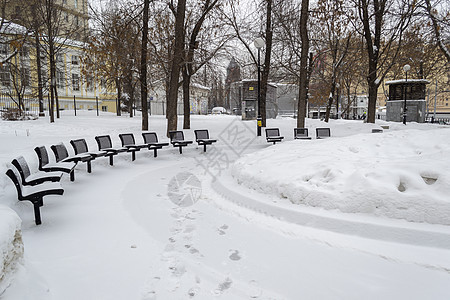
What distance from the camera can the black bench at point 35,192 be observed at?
4.50m

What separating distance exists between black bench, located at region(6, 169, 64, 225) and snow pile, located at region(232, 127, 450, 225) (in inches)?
145

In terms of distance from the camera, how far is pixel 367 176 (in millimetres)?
4793

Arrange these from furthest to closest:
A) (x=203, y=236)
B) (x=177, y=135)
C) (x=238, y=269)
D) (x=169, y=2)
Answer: (x=169, y=2)
(x=177, y=135)
(x=203, y=236)
(x=238, y=269)

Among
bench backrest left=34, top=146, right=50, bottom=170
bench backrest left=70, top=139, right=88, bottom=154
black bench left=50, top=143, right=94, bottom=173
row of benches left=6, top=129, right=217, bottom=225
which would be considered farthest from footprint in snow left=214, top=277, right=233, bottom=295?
bench backrest left=70, top=139, right=88, bottom=154

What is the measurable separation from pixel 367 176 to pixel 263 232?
1967 millimetres

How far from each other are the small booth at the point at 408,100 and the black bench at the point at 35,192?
24825 mm

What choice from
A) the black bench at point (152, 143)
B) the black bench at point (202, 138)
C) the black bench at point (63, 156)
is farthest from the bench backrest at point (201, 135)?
the black bench at point (63, 156)

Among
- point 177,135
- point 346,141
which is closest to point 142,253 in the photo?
point 346,141

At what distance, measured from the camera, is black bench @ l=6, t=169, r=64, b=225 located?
4.50 metres

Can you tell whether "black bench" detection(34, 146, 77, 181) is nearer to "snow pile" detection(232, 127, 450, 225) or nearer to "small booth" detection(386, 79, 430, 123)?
"snow pile" detection(232, 127, 450, 225)

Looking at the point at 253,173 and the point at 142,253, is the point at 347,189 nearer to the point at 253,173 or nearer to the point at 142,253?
the point at 253,173

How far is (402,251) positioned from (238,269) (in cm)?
214

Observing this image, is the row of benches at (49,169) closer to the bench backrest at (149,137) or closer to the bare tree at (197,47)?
the bench backrest at (149,137)

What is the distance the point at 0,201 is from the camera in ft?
16.3
